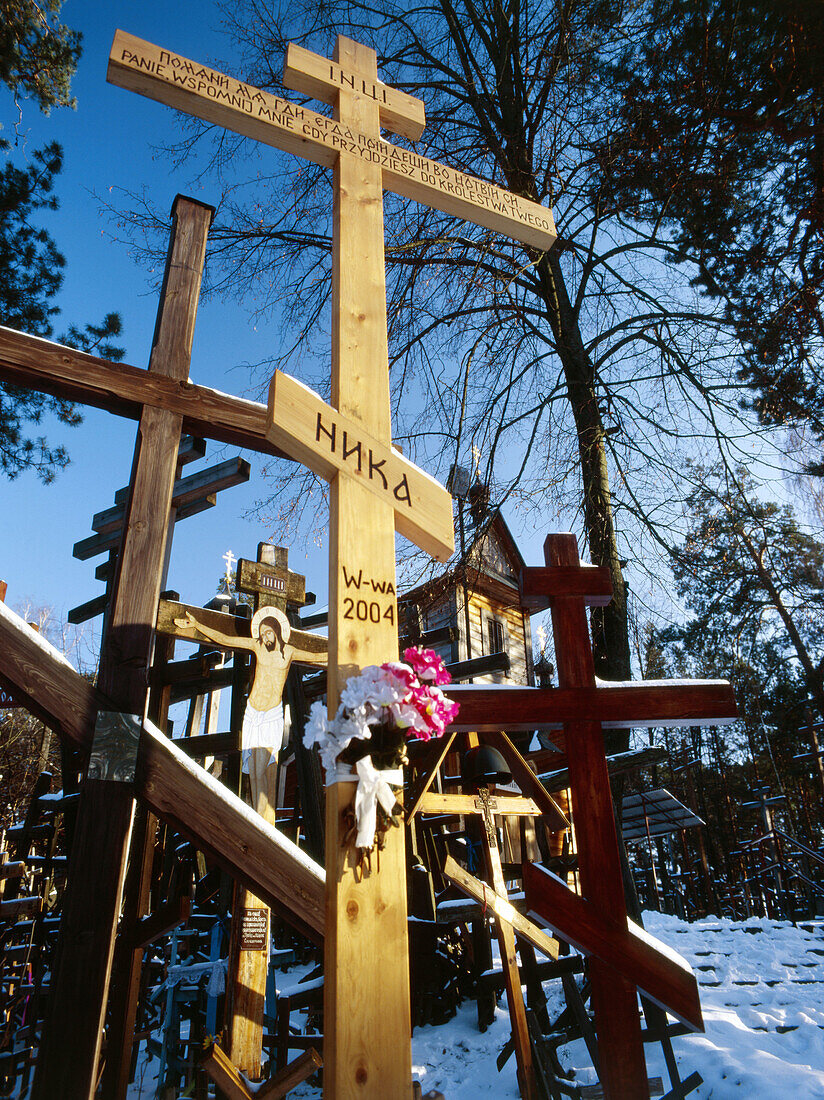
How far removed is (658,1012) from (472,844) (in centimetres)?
435

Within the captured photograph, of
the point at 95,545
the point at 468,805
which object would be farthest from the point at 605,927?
the point at 95,545

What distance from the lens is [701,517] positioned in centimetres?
823

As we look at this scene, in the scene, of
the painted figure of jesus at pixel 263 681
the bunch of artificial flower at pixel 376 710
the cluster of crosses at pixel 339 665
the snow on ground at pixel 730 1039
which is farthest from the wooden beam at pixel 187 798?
the snow on ground at pixel 730 1039

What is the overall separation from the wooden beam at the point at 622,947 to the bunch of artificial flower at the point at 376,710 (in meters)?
1.18

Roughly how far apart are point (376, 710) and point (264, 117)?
248cm

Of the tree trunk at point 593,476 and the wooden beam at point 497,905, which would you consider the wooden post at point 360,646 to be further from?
the tree trunk at point 593,476

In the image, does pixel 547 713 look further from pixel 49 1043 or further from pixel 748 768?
pixel 748 768

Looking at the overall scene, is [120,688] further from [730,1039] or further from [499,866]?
[730,1039]

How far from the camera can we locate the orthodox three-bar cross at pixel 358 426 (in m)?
2.01

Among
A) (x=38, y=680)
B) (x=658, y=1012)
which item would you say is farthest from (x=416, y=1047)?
(x=38, y=680)

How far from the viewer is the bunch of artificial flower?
218cm

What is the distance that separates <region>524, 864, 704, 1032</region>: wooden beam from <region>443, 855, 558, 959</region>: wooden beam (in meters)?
1.66

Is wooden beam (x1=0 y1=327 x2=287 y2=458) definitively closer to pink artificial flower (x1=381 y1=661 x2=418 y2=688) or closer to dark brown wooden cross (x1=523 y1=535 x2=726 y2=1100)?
pink artificial flower (x1=381 y1=661 x2=418 y2=688)

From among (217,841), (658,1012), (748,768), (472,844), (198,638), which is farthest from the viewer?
(748,768)
